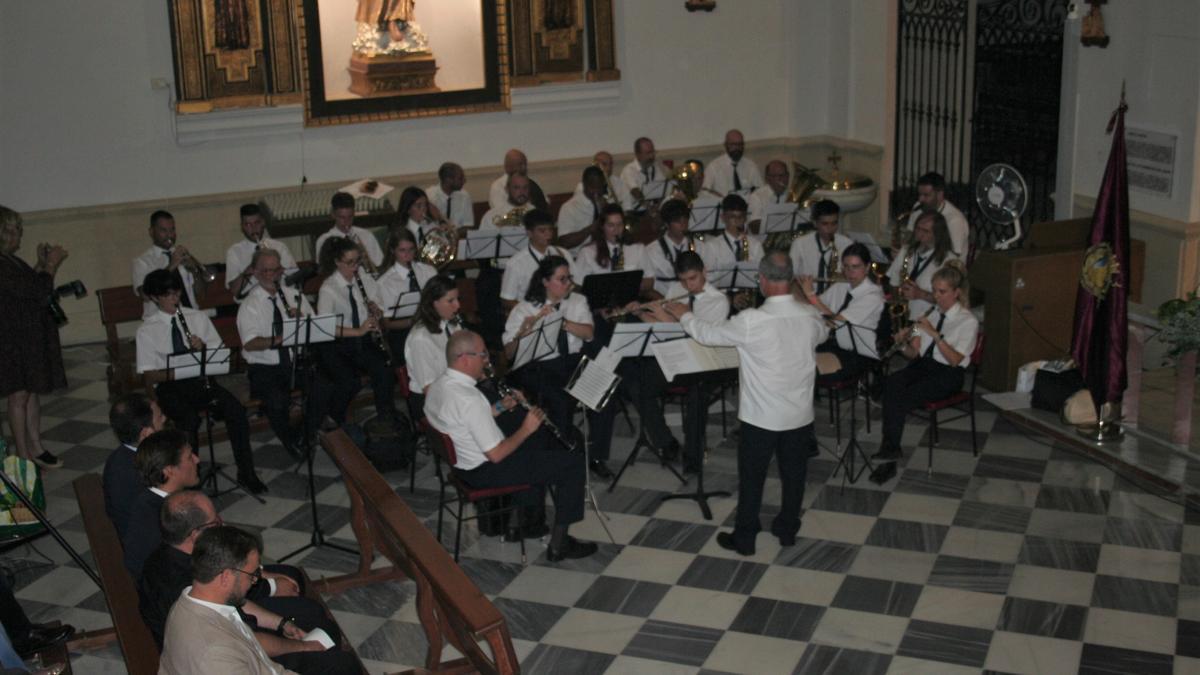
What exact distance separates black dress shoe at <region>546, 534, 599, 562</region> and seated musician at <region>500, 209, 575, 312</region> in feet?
7.78

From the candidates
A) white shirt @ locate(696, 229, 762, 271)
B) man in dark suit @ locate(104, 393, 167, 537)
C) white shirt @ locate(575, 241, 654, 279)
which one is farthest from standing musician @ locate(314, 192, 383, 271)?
man in dark suit @ locate(104, 393, 167, 537)

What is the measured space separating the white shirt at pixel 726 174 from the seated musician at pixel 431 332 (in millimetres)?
4996

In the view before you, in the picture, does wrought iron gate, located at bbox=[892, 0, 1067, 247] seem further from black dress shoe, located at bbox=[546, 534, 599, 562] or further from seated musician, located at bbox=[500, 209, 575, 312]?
black dress shoe, located at bbox=[546, 534, 599, 562]

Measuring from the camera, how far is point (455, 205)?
10891 millimetres

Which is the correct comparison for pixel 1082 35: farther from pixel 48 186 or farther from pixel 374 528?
pixel 48 186

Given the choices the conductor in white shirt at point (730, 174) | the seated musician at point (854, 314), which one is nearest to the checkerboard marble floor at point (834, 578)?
the seated musician at point (854, 314)

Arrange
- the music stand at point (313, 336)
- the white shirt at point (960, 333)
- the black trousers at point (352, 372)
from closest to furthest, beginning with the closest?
the music stand at point (313, 336), the white shirt at point (960, 333), the black trousers at point (352, 372)

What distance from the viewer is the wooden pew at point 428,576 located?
4547 mm

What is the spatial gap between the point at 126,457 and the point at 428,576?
1.75 metres

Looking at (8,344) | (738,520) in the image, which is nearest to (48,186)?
(8,344)

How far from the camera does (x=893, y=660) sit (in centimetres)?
580

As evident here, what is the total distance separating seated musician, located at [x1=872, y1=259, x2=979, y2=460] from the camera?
755 centimetres

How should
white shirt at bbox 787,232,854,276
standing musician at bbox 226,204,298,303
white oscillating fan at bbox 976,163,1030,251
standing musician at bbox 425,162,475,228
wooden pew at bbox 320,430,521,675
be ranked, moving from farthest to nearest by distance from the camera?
standing musician at bbox 425,162,475,228 < standing musician at bbox 226,204,298,303 < white shirt at bbox 787,232,854,276 < white oscillating fan at bbox 976,163,1030,251 < wooden pew at bbox 320,430,521,675

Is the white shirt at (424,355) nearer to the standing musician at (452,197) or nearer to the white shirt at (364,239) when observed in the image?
the white shirt at (364,239)
